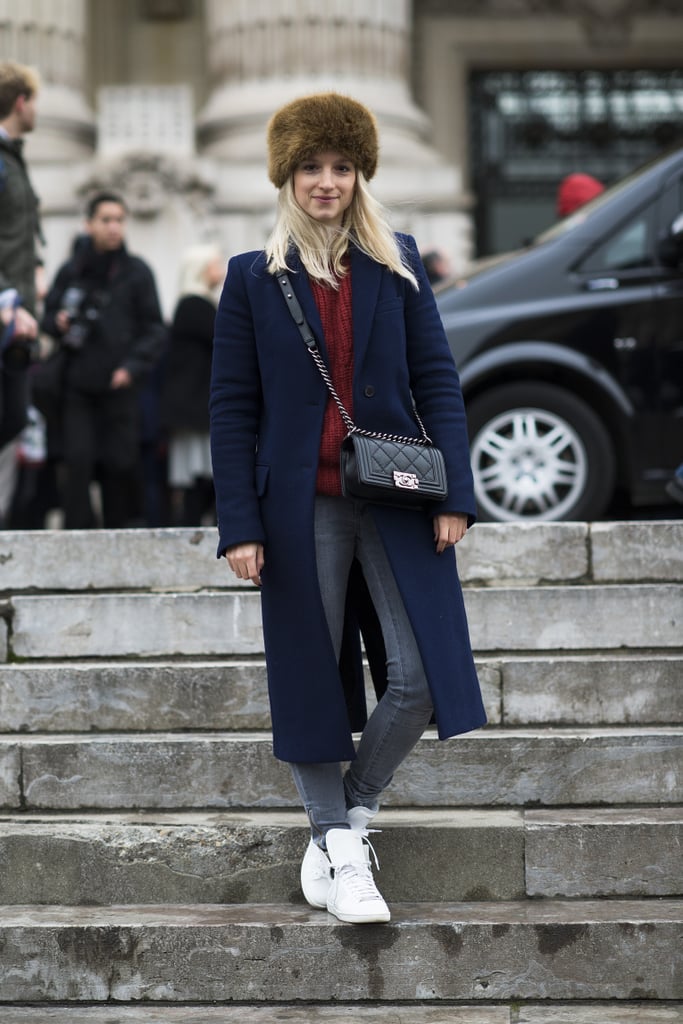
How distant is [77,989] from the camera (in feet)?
13.9

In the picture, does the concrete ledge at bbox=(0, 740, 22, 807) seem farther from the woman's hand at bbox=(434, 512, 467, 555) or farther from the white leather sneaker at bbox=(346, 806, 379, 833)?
the woman's hand at bbox=(434, 512, 467, 555)

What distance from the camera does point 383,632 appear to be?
4105 mm

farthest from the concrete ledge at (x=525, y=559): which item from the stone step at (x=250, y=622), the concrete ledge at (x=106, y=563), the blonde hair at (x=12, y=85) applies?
the blonde hair at (x=12, y=85)

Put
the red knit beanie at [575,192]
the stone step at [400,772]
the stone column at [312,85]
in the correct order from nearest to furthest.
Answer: the stone step at [400,772], the red knit beanie at [575,192], the stone column at [312,85]

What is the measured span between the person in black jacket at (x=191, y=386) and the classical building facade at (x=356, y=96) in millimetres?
3648

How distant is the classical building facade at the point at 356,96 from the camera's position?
1353 cm

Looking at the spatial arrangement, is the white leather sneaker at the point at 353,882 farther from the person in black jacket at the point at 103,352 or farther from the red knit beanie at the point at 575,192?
the red knit beanie at the point at 575,192

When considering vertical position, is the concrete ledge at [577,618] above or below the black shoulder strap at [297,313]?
below

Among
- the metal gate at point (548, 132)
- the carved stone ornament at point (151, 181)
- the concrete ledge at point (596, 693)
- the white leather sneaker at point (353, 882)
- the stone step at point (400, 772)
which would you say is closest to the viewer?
the white leather sneaker at point (353, 882)

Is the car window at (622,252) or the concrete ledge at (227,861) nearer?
the concrete ledge at (227,861)

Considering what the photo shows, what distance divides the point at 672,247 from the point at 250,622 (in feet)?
9.35

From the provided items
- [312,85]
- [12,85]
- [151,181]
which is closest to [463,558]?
[12,85]

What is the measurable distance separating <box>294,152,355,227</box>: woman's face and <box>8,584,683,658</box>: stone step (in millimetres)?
1743

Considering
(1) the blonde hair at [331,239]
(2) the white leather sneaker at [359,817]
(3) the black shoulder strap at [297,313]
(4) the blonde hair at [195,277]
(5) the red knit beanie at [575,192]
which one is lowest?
(2) the white leather sneaker at [359,817]
